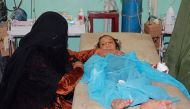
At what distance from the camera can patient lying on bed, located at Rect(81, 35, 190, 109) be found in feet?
7.03

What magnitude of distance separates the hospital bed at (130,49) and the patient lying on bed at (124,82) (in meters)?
0.06

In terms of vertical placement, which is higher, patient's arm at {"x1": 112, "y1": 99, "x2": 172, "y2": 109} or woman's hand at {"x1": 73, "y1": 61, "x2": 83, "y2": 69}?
woman's hand at {"x1": 73, "y1": 61, "x2": 83, "y2": 69}

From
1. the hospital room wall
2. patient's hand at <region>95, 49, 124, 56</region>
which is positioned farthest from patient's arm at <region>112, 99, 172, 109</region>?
the hospital room wall

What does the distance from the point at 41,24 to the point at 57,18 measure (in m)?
0.13

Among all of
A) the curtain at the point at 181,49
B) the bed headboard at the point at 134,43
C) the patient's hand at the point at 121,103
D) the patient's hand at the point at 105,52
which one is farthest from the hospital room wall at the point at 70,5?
the patient's hand at the point at 121,103

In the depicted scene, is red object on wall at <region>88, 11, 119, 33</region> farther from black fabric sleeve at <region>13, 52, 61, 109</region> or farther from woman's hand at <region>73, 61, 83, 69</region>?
black fabric sleeve at <region>13, 52, 61, 109</region>

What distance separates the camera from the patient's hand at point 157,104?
203 centimetres

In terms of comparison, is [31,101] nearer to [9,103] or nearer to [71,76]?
[9,103]

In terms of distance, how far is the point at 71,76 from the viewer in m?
2.48

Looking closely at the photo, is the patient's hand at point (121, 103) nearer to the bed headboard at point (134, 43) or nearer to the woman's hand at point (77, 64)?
the woman's hand at point (77, 64)

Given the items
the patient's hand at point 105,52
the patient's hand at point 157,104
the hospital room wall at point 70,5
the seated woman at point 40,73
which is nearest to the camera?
the patient's hand at point 157,104

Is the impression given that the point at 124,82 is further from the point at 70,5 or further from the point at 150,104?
the point at 70,5

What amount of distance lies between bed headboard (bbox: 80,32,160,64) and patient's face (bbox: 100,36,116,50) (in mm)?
131

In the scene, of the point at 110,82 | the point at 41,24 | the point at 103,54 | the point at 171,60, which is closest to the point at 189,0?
the point at 171,60
